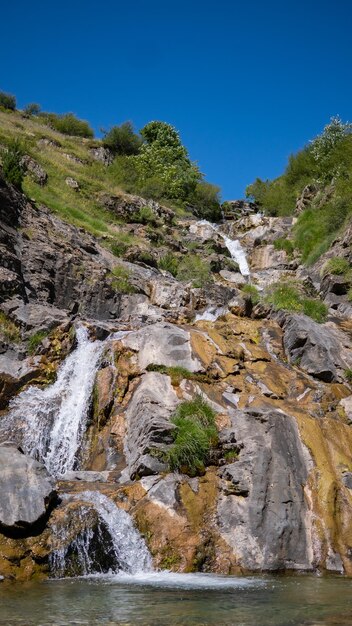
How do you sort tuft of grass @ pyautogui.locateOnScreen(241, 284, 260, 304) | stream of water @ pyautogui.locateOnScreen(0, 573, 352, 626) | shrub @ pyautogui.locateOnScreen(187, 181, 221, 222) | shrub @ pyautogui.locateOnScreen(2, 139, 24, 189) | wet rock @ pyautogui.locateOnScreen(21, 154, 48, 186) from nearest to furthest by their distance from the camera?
stream of water @ pyautogui.locateOnScreen(0, 573, 352, 626), tuft of grass @ pyautogui.locateOnScreen(241, 284, 260, 304), shrub @ pyautogui.locateOnScreen(2, 139, 24, 189), wet rock @ pyautogui.locateOnScreen(21, 154, 48, 186), shrub @ pyautogui.locateOnScreen(187, 181, 221, 222)

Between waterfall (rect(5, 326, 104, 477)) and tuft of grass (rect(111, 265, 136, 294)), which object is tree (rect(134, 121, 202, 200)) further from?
waterfall (rect(5, 326, 104, 477))

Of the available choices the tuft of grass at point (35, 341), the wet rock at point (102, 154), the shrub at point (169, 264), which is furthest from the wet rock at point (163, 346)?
the wet rock at point (102, 154)

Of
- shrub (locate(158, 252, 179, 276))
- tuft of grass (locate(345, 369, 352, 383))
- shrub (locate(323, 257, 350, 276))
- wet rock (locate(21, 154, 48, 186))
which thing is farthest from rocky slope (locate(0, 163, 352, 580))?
Answer: wet rock (locate(21, 154, 48, 186))

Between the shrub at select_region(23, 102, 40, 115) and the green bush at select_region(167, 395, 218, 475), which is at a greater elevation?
the shrub at select_region(23, 102, 40, 115)

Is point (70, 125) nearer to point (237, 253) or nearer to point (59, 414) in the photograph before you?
point (237, 253)

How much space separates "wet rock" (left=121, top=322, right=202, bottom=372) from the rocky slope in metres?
0.06

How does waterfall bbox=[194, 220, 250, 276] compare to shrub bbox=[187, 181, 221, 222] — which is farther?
shrub bbox=[187, 181, 221, 222]

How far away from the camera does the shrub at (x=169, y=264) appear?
30.4 meters

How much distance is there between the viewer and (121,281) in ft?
80.1

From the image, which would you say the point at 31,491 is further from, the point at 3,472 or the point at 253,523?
the point at 253,523

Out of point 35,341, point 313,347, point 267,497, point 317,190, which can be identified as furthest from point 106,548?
point 317,190

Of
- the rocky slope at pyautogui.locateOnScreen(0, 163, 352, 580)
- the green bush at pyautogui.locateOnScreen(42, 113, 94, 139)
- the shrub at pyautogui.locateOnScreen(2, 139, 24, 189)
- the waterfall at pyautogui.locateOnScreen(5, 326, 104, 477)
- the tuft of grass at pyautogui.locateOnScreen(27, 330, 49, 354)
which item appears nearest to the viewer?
the rocky slope at pyautogui.locateOnScreen(0, 163, 352, 580)

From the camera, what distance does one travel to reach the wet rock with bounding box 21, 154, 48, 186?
1385 inches

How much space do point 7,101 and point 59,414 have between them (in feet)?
178
